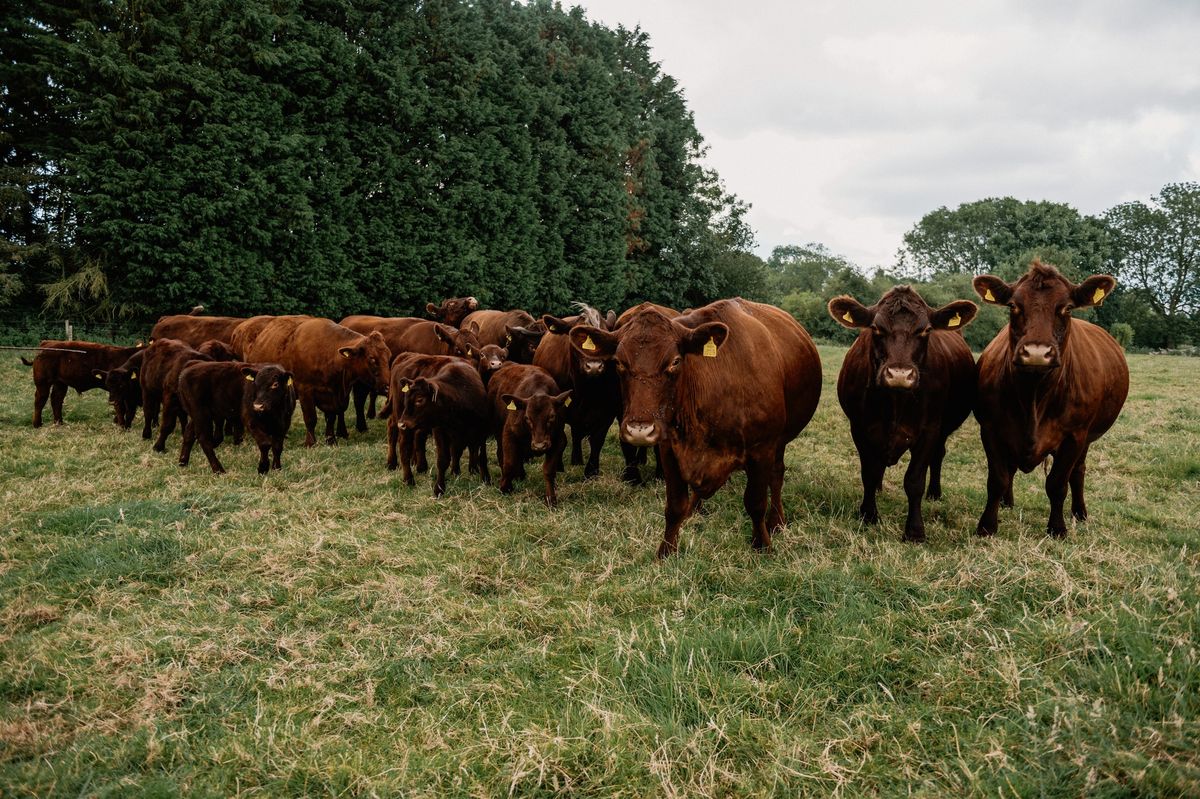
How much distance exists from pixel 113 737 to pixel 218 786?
66 cm

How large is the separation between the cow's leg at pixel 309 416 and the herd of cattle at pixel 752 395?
717 millimetres

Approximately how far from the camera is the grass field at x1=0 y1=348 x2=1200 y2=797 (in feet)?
8.16

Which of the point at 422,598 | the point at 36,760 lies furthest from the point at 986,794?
the point at 36,760

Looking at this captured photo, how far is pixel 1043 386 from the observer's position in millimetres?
4922

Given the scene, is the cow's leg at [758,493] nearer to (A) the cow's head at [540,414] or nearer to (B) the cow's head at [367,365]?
(A) the cow's head at [540,414]

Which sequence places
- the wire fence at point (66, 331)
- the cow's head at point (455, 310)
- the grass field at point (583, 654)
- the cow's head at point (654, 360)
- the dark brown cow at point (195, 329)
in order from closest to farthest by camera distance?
the grass field at point (583, 654), the cow's head at point (654, 360), the dark brown cow at point (195, 329), the cow's head at point (455, 310), the wire fence at point (66, 331)

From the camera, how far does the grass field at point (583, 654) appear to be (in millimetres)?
2486

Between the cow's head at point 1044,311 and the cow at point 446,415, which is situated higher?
the cow's head at point 1044,311

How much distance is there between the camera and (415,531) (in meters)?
5.39

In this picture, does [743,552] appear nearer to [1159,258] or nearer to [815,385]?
[815,385]

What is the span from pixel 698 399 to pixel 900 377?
4.85ft

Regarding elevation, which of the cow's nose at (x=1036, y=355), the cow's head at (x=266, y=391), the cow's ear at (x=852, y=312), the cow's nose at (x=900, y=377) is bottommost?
the cow's head at (x=266, y=391)

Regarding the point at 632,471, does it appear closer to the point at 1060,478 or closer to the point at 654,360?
the point at 654,360

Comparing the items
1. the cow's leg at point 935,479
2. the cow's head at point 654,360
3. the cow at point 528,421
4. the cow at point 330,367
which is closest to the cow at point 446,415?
the cow at point 528,421
